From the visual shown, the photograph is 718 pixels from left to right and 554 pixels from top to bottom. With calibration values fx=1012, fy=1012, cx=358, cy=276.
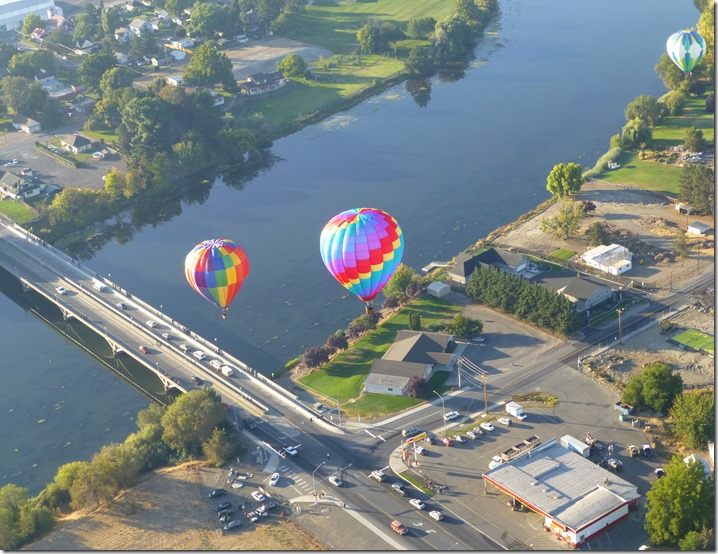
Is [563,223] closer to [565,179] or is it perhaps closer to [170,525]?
[565,179]

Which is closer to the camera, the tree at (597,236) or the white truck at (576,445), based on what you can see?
the white truck at (576,445)

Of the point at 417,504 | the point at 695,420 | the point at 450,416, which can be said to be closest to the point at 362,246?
the point at 450,416

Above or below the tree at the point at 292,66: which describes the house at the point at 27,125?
below

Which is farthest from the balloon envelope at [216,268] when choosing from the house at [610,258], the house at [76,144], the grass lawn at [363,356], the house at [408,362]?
the house at [76,144]

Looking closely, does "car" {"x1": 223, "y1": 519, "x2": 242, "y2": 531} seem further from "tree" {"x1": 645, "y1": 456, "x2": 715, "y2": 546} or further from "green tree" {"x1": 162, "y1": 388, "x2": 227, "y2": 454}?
"tree" {"x1": 645, "y1": 456, "x2": 715, "y2": 546}

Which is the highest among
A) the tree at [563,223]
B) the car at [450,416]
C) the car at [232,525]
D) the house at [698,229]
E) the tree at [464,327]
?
the house at [698,229]

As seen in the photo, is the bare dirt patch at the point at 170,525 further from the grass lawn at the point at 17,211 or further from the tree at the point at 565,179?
the grass lawn at the point at 17,211

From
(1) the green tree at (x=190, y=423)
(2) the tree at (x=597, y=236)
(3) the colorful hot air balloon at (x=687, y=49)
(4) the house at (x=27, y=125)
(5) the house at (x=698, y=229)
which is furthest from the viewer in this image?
(4) the house at (x=27, y=125)

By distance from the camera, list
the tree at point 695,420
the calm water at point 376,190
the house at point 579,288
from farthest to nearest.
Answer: the calm water at point 376,190
the house at point 579,288
the tree at point 695,420

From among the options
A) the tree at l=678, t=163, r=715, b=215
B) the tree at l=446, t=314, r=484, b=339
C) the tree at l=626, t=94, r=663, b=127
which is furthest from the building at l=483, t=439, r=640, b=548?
the tree at l=626, t=94, r=663, b=127
